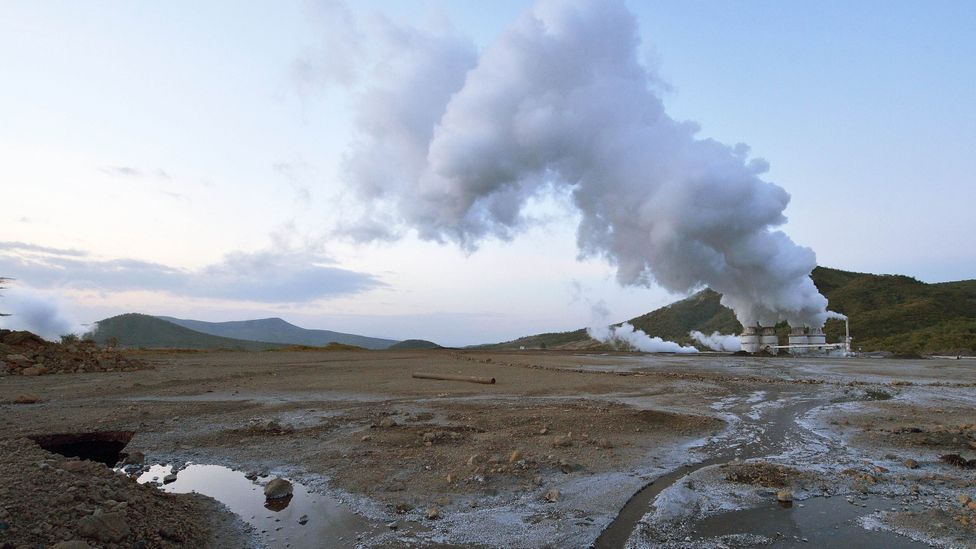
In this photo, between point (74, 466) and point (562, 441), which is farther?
point (562, 441)

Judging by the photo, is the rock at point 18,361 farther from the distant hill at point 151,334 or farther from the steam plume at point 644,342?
the distant hill at point 151,334

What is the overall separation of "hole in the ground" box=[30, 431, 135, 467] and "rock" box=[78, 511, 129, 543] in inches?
201

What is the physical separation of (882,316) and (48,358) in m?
82.8

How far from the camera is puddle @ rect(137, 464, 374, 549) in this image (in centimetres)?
575

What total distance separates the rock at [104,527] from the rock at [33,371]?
2315 centimetres

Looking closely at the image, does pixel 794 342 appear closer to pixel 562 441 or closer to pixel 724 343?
pixel 724 343

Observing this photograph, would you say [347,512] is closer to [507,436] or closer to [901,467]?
[507,436]

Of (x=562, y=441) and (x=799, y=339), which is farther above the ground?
(x=799, y=339)

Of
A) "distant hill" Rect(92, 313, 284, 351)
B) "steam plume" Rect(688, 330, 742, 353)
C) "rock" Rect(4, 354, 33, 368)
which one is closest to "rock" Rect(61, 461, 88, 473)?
"rock" Rect(4, 354, 33, 368)

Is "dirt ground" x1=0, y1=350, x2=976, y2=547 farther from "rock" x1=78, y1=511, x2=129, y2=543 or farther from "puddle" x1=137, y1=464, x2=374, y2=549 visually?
"puddle" x1=137, y1=464, x2=374, y2=549

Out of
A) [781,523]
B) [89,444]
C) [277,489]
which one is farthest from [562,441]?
[89,444]

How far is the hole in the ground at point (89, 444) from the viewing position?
9.30 metres

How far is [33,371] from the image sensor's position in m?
22.2

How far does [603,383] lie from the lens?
21719 millimetres
